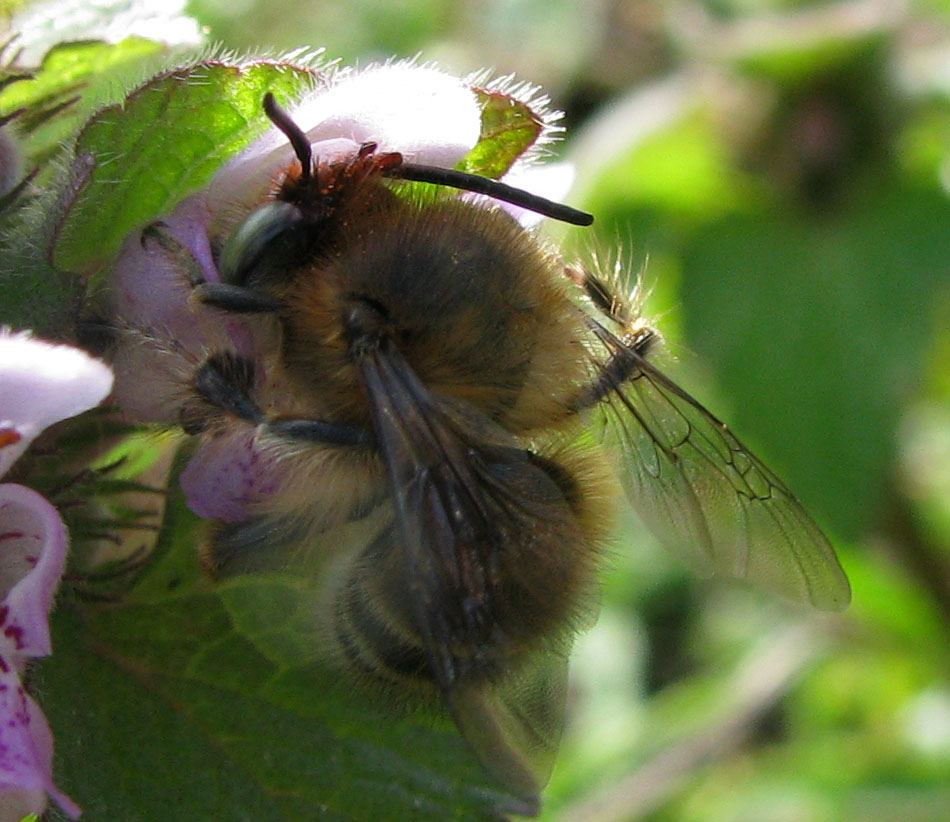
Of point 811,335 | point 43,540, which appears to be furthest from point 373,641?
point 811,335

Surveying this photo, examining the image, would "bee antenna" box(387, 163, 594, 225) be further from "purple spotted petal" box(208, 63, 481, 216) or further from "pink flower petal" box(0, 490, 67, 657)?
"pink flower petal" box(0, 490, 67, 657)

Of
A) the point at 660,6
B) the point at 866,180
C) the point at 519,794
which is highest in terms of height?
the point at 660,6

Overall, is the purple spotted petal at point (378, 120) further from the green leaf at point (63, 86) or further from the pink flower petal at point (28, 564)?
the pink flower petal at point (28, 564)

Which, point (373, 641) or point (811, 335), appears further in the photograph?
point (811, 335)

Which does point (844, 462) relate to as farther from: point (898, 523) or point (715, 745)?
point (715, 745)

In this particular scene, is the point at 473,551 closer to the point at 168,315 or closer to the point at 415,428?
the point at 415,428

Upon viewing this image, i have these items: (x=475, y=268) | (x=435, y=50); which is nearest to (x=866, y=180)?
(x=435, y=50)

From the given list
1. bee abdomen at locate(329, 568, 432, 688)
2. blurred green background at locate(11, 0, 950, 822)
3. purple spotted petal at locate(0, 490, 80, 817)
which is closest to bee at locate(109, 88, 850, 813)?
bee abdomen at locate(329, 568, 432, 688)
